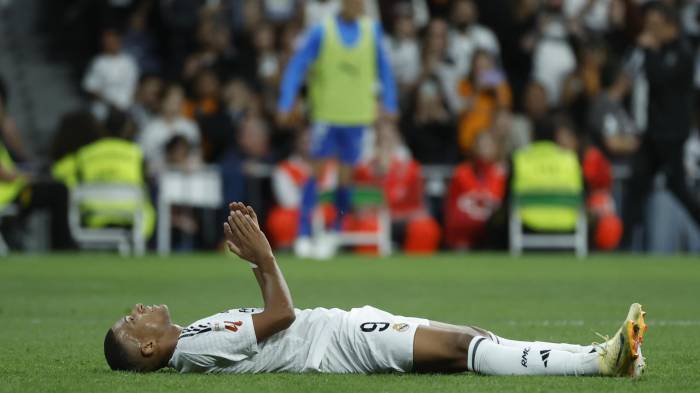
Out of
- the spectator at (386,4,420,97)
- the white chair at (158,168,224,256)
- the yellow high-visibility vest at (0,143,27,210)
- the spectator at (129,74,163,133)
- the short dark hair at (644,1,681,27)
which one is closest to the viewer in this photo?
the yellow high-visibility vest at (0,143,27,210)

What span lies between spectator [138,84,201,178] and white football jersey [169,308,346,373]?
43.7 feet

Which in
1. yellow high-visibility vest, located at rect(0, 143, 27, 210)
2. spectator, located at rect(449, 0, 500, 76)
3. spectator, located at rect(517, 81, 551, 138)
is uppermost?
spectator, located at rect(449, 0, 500, 76)

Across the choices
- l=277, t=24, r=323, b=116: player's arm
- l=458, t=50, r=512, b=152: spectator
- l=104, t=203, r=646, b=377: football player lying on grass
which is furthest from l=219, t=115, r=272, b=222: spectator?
l=104, t=203, r=646, b=377: football player lying on grass

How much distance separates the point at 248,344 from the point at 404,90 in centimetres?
1511

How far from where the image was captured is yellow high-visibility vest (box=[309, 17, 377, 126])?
1827 centimetres

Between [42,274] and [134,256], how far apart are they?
10.8 feet

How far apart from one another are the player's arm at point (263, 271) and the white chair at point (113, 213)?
12.0 metres

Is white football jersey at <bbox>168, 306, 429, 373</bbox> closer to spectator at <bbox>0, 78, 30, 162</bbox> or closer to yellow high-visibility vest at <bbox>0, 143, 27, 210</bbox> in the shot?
yellow high-visibility vest at <bbox>0, 143, 27, 210</bbox>

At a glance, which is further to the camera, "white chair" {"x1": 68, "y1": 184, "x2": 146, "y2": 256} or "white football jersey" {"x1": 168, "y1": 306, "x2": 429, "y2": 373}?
"white chair" {"x1": 68, "y1": 184, "x2": 146, "y2": 256}

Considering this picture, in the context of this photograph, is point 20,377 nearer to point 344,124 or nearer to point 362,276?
point 362,276

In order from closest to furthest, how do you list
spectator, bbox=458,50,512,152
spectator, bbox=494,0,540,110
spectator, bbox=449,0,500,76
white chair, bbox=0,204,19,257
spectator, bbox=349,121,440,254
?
1. white chair, bbox=0,204,19,257
2. spectator, bbox=349,121,440,254
3. spectator, bbox=458,50,512,152
4. spectator, bbox=449,0,500,76
5. spectator, bbox=494,0,540,110

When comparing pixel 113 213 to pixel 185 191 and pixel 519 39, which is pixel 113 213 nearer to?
pixel 185 191

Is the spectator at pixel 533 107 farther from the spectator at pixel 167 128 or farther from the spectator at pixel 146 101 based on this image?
the spectator at pixel 146 101

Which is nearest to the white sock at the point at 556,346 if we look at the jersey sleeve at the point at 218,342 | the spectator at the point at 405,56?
the jersey sleeve at the point at 218,342
